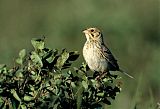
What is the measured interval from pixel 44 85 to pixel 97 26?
774 cm

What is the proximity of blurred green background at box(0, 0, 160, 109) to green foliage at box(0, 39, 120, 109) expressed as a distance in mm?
3532

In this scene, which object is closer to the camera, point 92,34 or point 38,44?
point 38,44

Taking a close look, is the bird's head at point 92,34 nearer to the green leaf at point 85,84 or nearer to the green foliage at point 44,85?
the green foliage at point 44,85

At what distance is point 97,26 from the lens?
1395 cm

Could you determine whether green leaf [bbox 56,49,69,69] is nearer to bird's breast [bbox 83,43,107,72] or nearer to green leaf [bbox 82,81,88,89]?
green leaf [bbox 82,81,88,89]

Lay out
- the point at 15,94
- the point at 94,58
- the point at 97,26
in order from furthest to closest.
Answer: the point at 97,26
the point at 94,58
the point at 15,94

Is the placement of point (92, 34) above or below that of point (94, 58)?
above

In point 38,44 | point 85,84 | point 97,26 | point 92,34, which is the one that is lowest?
point 85,84

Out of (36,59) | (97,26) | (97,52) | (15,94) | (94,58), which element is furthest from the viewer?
(97,26)

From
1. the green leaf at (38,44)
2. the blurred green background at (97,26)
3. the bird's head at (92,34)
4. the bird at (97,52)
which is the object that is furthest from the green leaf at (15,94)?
the blurred green background at (97,26)

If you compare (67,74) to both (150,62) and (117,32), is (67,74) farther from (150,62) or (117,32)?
(117,32)

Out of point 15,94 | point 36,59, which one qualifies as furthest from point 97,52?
point 15,94

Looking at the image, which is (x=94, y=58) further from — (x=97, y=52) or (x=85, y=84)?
(x=85, y=84)

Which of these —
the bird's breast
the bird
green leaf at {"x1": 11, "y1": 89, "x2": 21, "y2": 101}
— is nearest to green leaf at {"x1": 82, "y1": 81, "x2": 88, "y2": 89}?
green leaf at {"x1": 11, "y1": 89, "x2": 21, "y2": 101}
